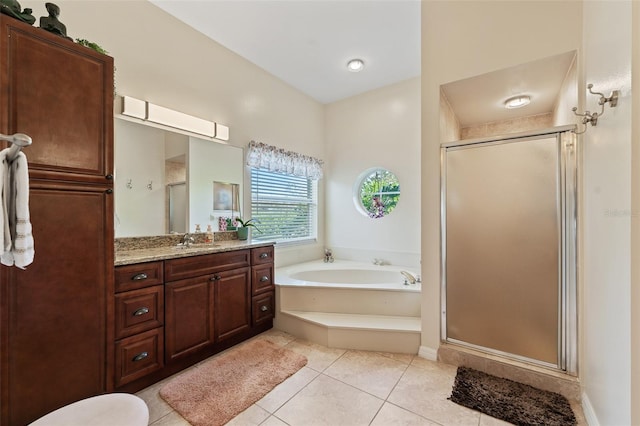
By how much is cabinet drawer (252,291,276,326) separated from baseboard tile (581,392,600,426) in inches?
94.7

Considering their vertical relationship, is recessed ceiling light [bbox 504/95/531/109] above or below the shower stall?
above

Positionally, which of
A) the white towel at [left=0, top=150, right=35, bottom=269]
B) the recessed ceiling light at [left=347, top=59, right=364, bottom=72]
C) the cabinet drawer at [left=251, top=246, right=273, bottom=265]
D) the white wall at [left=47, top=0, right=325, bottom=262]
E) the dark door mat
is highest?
the recessed ceiling light at [left=347, top=59, right=364, bottom=72]

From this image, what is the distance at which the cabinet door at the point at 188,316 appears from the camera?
6.27 ft

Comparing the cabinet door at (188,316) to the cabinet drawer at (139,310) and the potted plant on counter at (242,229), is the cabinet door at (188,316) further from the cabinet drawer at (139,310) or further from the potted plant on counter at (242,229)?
the potted plant on counter at (242,229)

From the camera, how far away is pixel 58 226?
1379 mm

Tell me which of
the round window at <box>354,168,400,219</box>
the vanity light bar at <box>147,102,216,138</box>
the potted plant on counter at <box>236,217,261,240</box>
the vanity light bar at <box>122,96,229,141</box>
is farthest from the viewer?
the round window at <box>354,168,400,219</box>

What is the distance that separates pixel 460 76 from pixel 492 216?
44.3 inches

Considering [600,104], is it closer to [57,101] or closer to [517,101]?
[517,101]

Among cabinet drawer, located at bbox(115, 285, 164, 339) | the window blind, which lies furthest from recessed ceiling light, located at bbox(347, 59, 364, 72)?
cabinet drawer, located at bbox(115, 285, 164, 339)

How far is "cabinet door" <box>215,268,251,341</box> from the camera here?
7.38 ft

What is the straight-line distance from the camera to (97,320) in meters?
1.52

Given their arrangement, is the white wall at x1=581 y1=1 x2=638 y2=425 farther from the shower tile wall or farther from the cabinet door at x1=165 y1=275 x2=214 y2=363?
the cabinet door at x1=165 y1=275 x2=214 y2=363

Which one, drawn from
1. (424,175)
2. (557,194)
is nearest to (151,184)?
(424,175)

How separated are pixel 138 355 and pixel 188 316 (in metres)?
0.37
